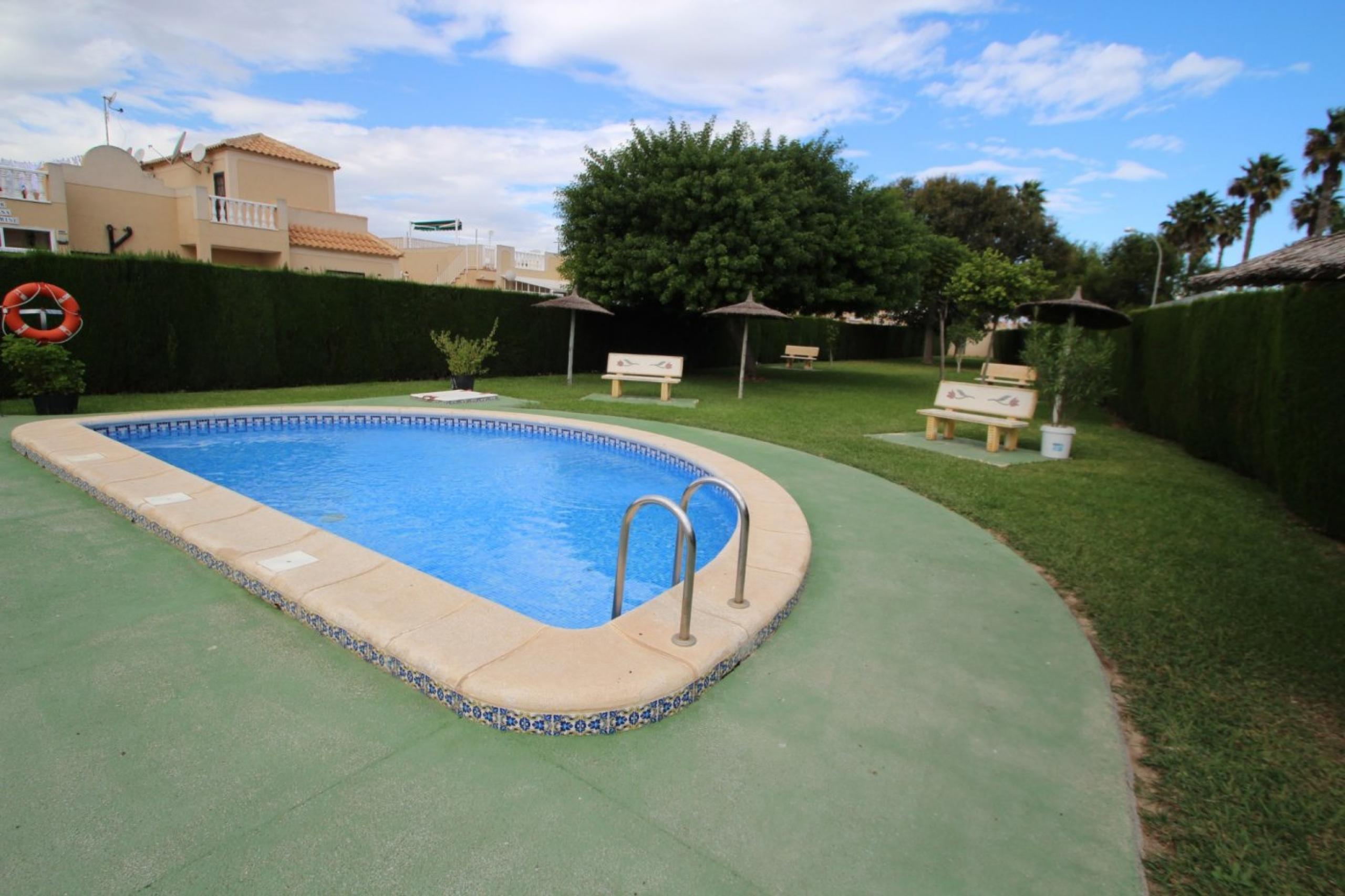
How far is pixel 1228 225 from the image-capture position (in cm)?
4362

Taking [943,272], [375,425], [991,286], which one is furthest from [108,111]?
[943,272]

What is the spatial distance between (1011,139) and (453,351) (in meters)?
17.7

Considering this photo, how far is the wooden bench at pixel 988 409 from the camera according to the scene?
29.3 feet

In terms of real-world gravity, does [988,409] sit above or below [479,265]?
below

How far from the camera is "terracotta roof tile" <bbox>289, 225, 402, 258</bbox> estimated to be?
18.4 metres

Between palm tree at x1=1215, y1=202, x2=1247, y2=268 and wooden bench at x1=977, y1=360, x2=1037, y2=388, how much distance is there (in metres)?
38.0

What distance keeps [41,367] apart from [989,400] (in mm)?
13124

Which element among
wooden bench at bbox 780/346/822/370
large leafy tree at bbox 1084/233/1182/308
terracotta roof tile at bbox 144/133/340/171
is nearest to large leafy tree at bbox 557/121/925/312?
wooden bench at bbox 780/346/822/370

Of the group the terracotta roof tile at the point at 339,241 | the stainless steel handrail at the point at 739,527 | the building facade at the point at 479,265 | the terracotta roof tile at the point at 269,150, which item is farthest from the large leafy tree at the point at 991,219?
the stainless steel handrail at the point at 739,527

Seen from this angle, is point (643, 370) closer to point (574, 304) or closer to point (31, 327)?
point (574, 304)

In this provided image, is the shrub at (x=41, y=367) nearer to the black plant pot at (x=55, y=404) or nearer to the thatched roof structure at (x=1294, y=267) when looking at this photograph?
the black plant pot at (x=55, y=404)

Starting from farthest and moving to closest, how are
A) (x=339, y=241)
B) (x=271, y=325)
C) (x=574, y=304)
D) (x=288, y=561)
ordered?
(x=339, y=241)
(x=574, y=304)
(x=271, y=325)
(x=288, y=561)

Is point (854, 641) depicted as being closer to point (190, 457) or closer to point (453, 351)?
point (190, 457)

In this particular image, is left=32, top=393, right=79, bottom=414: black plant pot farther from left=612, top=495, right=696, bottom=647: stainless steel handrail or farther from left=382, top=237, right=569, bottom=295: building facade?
left=382, top=237, right=569, bottom=295: building facade
